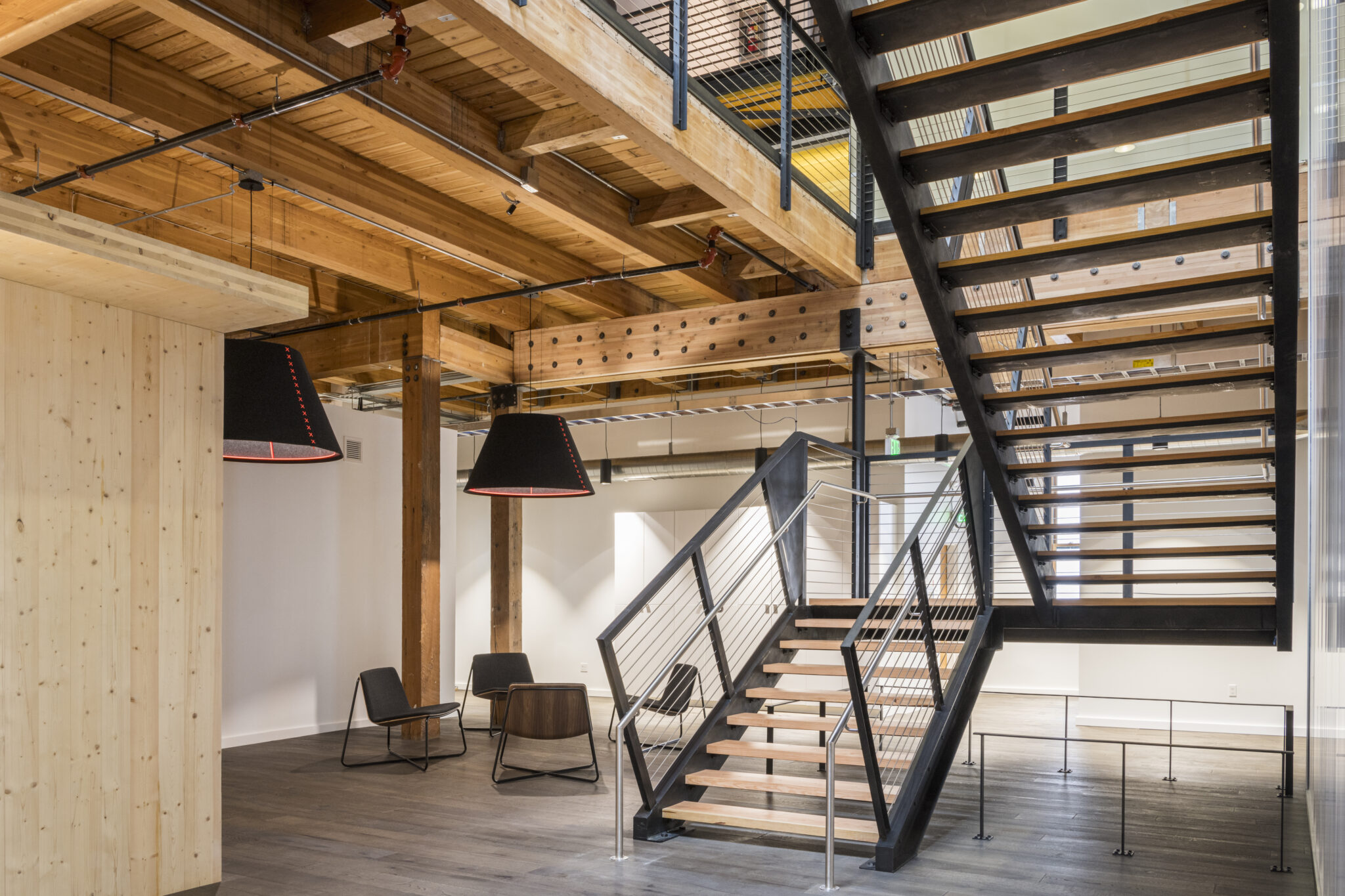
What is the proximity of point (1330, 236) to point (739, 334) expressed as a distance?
672 centimetres

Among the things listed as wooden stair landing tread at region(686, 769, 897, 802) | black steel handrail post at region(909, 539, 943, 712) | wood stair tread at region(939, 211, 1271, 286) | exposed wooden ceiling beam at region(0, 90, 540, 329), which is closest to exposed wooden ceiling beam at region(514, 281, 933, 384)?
exposed wooden ceiling beam at region(0, 90, 540, 329)

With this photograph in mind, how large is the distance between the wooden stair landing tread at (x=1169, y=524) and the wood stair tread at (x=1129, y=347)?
1.14 meters

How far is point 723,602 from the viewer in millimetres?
5805

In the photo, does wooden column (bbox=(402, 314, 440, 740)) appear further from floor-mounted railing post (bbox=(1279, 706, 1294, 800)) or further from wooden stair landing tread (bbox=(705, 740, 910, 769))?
floor-mounted railing post (bbox=(1279, 706, 1294, 800))

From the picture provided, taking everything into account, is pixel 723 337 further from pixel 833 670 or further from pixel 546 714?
pixel 833 670

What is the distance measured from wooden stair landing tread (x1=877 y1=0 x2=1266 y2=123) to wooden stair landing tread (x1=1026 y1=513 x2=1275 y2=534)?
278 cm

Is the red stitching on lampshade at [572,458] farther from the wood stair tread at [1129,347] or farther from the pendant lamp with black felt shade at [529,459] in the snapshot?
the wood stair tread at [1129,347]

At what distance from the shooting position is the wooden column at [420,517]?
9.41 m

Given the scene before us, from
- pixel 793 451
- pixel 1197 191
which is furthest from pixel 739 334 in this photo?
pixel 1197 191

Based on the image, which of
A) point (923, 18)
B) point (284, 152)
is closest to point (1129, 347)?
point (923, 18)

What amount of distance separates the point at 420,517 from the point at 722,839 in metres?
4.67

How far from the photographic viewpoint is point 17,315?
3.96 metres

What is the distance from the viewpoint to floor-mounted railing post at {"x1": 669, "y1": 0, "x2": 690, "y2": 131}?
5609 mm

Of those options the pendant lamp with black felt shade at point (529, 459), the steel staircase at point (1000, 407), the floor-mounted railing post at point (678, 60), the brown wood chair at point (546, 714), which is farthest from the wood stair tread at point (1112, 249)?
the brown wood chair at point (546, 714)
